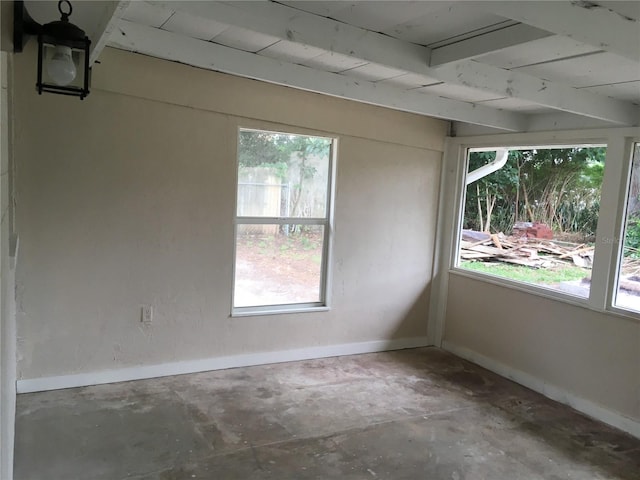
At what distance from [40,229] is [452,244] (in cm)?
349

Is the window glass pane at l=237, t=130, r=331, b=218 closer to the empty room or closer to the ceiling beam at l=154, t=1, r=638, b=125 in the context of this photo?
the empty room

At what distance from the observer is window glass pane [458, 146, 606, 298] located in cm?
375

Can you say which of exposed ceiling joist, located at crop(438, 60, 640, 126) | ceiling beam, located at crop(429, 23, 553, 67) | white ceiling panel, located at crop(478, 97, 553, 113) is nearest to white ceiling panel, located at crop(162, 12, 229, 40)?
ceiling beam, located at crop(429, 23, 553, 67)

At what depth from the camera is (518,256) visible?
14.0ft

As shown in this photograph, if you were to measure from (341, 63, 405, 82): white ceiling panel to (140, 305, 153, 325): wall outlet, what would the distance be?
7.17ft

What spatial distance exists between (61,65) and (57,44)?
3.1 inches

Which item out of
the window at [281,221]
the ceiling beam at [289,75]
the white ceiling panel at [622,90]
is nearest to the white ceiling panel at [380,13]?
the ceiling beam at [289,75]

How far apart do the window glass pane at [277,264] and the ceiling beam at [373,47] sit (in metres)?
1.93

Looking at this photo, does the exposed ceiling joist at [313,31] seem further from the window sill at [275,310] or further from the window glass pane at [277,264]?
the window sill at [275,310]

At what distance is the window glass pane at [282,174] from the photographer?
398cm

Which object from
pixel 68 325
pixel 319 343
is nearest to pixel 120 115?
pixel 68 325

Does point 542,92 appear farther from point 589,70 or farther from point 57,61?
point 57,61

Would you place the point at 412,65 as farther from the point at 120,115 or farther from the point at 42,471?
the point at 42,471

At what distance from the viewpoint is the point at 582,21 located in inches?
70.7
